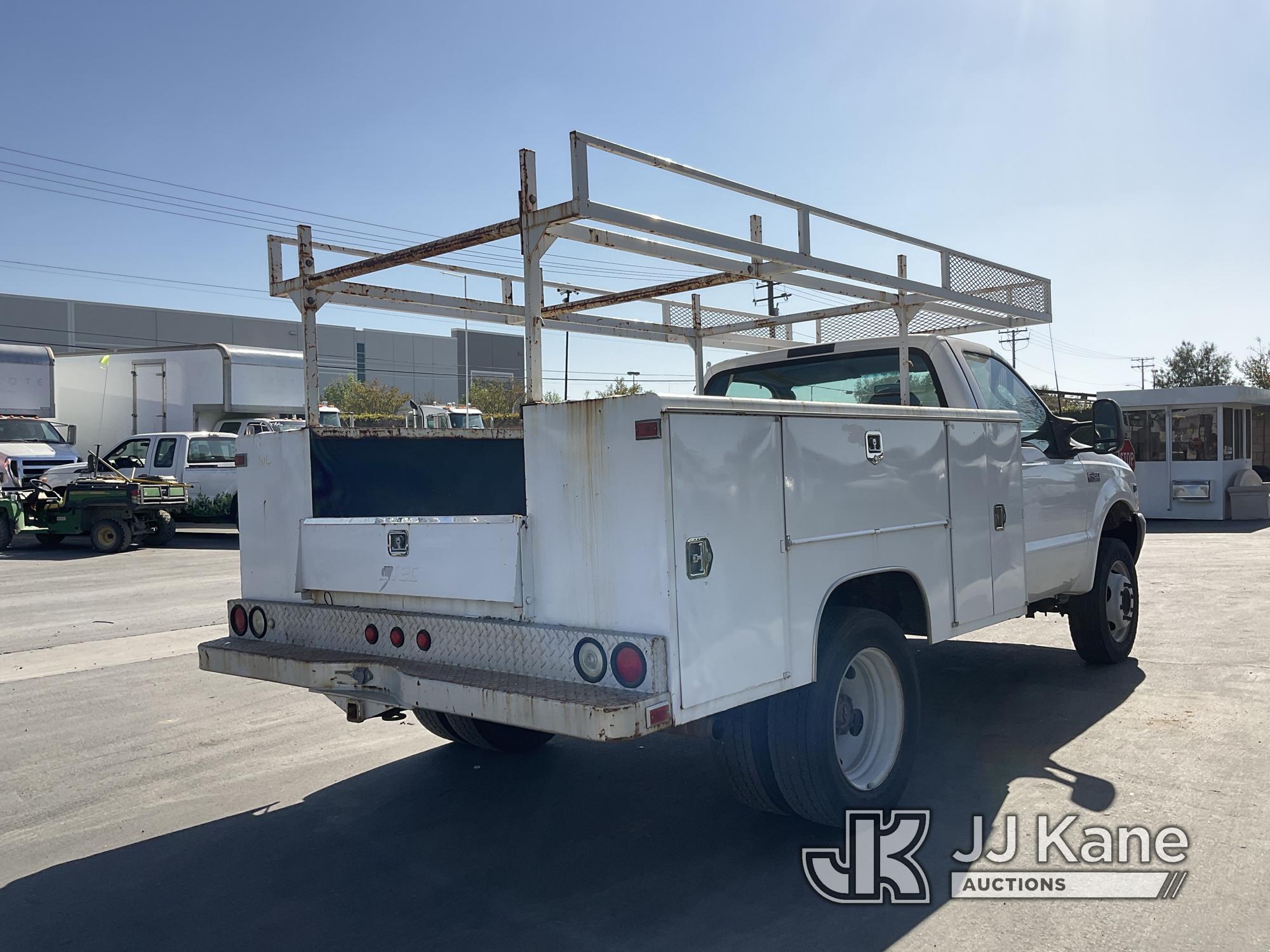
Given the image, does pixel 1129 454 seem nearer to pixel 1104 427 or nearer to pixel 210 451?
pixel 1104 427

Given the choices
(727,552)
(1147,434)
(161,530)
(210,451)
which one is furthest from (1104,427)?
(210,451)

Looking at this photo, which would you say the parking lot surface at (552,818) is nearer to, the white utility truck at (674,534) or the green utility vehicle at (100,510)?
the white utility truck at (674,534)

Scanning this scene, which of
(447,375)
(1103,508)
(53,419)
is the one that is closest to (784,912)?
(1103,508)

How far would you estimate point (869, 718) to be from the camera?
4457 mm

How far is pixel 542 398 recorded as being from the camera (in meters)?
3.82

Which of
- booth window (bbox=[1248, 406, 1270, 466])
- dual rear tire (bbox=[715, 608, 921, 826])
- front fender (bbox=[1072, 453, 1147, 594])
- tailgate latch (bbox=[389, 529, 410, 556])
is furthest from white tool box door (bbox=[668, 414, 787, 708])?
booth window (bbox=[1248, 406, 1270, 466])

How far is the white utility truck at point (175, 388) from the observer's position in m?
22.1

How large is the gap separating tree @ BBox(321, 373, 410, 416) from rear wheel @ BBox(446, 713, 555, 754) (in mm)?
33291

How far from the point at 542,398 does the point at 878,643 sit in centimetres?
176

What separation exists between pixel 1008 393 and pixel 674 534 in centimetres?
374

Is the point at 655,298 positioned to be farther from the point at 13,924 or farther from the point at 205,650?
the point at 13,924

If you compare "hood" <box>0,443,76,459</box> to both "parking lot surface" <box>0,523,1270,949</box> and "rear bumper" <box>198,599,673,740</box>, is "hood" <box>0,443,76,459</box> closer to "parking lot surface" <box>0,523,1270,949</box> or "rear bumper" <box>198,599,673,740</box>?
"parking lot surface" <box>0,523,1270,949</box>

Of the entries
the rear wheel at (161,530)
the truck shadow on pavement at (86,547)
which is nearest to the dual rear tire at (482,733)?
the truck shadow on pavement at (86,547)

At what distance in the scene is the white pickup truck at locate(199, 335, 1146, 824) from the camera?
3.34 meters
